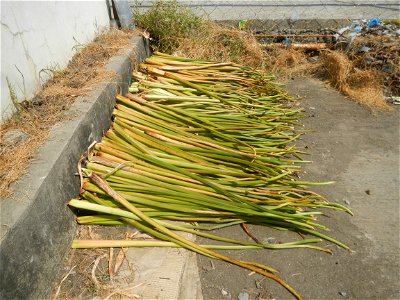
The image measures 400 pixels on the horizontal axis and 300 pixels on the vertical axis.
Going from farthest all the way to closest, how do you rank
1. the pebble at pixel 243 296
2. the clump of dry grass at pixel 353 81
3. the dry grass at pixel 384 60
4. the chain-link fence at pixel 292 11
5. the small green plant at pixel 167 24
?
the chain-link fence at pixel 292 11
the small green plant at pixel 167 24
the dry grass at pixel 384 60
the clump of dry grass at pixel 353 81
the pebble at pixel 243 296

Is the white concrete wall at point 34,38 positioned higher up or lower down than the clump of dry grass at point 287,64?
higher up

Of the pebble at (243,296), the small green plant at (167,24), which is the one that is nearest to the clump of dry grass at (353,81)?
the small green plant at (167,24)

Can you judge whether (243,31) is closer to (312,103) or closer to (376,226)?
(312,103)

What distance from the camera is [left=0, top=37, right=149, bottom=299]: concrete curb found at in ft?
4.89

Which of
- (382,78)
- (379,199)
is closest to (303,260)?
(379,199)

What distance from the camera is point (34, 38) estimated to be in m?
2.59

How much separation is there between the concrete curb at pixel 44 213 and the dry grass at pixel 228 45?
2.25 m

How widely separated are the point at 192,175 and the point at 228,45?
2881mm

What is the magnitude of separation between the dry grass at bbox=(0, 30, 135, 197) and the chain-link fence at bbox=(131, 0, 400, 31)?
7.14 ft

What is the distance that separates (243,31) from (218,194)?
3229mm

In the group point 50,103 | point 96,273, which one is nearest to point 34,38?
point 50,103

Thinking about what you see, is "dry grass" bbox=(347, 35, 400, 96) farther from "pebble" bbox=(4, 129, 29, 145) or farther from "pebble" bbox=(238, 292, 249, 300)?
"pebble" bbox=(4, 129, 29, 145)

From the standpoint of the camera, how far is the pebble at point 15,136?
1973 mm

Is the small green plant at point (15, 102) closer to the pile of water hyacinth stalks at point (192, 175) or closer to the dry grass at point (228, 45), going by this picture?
the pile of water hyacinth stalks at point (192, 175)
